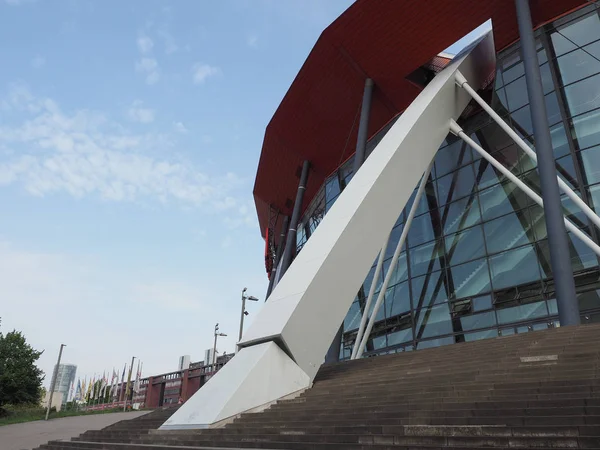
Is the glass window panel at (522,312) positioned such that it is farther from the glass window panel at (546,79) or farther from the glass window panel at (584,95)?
the glass window panel at (546,79)

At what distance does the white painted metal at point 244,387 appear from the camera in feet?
29.5

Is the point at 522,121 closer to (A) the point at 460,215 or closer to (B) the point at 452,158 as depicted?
(B) the point at 452,158

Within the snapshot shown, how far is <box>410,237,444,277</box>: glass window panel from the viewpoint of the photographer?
1755cm

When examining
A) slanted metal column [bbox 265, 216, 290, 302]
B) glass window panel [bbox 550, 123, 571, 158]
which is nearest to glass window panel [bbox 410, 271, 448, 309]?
glass window panel [bbox 550, 123, 571, 158]

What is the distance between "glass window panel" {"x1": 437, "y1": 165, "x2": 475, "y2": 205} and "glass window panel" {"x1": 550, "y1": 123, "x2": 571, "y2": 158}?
296 centimetres

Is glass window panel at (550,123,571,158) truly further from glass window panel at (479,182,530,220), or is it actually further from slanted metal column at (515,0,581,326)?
slanted metal column at (515,0,581,326)

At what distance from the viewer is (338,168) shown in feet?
82.1

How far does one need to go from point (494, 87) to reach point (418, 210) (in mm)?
5255

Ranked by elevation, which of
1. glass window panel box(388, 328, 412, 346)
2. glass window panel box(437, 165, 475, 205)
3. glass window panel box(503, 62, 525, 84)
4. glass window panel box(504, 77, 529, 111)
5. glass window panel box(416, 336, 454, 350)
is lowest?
glass window panel box(416, 336, 454, 350)

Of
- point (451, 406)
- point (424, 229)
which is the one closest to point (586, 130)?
point (424, 229)

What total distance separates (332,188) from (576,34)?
12622mm

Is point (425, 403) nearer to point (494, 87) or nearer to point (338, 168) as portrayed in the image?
point (494, 87)

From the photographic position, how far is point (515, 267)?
1473cm

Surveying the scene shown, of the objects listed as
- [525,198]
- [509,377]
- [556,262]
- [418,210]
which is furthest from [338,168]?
[509,377]
